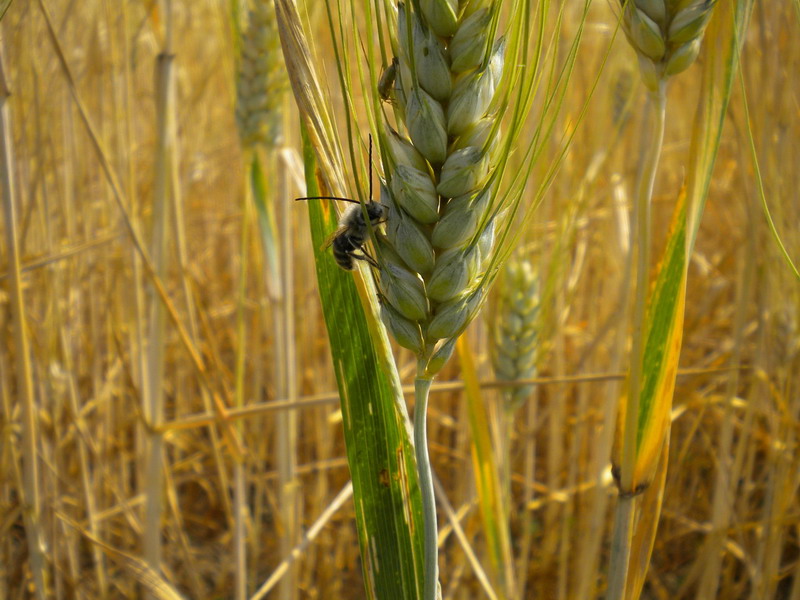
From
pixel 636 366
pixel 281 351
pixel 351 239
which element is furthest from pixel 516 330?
pixel 351 239

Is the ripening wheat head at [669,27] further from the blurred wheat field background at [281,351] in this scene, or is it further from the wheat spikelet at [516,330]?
the wheat spikelet at [516,330]

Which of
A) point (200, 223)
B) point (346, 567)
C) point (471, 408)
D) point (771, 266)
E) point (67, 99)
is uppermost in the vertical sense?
point (67, 99)

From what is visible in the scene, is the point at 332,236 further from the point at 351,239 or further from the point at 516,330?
the point at 516,330

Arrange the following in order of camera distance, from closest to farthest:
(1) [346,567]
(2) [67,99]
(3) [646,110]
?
(3) [646,110] → (2) [67,99] → (1) [346,567]

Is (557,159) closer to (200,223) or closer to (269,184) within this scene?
(269,184)

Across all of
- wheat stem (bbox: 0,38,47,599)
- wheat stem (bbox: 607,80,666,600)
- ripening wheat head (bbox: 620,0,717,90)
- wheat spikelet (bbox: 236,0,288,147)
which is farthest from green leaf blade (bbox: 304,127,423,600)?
wheat spikelet (bbox: 236,0,288,147)

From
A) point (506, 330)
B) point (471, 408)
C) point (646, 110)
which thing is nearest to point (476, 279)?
point (471, 408)
